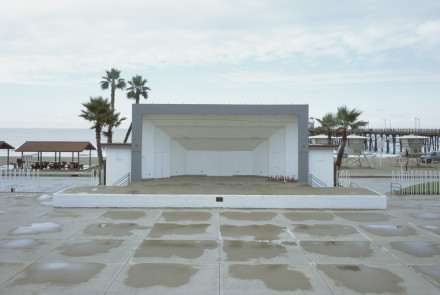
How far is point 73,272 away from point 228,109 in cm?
1556

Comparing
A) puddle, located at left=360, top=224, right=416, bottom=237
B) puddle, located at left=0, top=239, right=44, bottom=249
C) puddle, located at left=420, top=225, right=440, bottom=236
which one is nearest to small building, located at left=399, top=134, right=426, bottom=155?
puddle, located at left=420, top=225, right=440, bottom=236

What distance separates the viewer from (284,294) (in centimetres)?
768

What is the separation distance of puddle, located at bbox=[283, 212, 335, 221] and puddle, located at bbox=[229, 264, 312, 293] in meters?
6.03

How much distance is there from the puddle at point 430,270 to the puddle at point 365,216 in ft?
18.4

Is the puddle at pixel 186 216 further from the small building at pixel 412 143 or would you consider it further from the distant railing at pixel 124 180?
the small building at pixel 412 143

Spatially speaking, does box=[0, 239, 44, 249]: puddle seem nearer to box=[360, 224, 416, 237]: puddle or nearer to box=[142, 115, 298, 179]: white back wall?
box=[360, 224, 416, 237]: puddle

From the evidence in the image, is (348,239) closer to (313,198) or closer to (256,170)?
(313,198)

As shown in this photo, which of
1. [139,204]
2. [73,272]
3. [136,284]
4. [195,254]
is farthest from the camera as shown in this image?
[139,204]

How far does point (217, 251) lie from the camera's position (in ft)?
34.8

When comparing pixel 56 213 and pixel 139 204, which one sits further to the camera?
pixel 139 204

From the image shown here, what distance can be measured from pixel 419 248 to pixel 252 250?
17.6ft

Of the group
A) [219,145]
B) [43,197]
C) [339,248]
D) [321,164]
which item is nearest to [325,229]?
[339,248]

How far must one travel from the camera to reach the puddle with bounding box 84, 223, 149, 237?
41.1 feet

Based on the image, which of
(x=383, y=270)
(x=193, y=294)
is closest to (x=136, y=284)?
(x=193, y=294)
